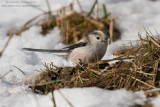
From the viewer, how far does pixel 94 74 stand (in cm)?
299

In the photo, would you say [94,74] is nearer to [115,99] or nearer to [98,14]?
[115,99]

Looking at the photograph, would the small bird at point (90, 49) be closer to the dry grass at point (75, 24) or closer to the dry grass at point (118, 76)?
the dry grass at point (118, 76)

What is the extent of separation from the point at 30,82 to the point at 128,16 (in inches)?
125

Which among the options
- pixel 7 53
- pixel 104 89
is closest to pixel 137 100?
pixel 104 89

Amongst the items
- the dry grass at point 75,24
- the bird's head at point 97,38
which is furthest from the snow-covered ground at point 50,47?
the bird's head at point 97,38

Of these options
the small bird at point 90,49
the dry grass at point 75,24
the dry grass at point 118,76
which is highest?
the dry grass at point 75,24

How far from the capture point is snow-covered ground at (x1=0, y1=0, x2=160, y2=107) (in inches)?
94.7

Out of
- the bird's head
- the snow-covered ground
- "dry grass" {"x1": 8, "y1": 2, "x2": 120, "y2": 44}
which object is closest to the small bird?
the bird's head

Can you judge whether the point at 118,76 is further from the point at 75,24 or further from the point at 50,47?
the point at 75,24

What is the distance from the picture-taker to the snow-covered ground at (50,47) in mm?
2404

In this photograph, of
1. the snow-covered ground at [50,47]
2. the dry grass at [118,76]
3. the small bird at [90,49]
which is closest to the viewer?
the snow-covered ground at [50,47]

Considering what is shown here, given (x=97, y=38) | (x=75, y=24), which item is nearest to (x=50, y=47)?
(x=75, y=24)

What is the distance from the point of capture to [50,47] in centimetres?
507

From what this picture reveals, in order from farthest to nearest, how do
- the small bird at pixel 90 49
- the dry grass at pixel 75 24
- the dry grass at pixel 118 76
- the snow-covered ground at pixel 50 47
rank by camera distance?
1. the dry grass at pixel 75 24
2. the small bird at pixel 90 49
3. the dry grass at pixel 118 76
4. the snow-covered ground at pixel 50 47
